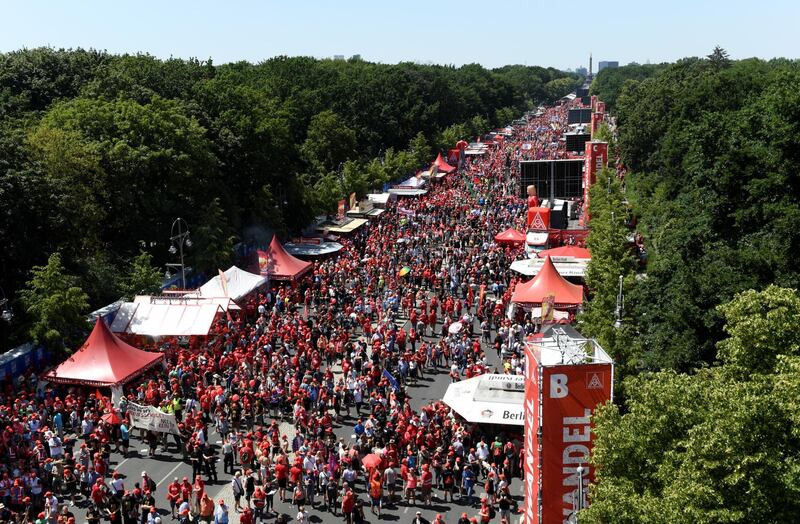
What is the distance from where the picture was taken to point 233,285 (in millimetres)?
33719

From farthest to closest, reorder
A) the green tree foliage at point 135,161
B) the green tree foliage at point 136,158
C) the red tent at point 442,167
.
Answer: the red tent at point 442,167
the green tree foliage at point 136,158
the green tree foliage at point 135,161

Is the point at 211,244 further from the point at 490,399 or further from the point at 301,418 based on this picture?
the point at 490,399

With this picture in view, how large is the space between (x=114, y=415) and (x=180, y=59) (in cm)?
→ 4520

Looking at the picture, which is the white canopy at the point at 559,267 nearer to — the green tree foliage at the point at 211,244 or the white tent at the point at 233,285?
the white tent at the point at 233,285

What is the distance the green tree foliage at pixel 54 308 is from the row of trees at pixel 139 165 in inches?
112

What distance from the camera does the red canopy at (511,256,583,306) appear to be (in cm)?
3225

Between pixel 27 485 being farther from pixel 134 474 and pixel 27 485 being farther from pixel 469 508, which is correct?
pixel 469 508

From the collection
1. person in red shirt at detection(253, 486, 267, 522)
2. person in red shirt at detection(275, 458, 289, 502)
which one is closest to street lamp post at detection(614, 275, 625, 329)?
person in red shirt at detection(275, 458, 289, 502)

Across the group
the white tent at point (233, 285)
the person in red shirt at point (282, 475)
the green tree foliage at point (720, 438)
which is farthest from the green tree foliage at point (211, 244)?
the green tree foliage at point (720, 438)

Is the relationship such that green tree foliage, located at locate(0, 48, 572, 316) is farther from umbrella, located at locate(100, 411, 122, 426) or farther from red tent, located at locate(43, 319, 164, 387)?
umbrella, located at locate(100, 411, 122, 426)

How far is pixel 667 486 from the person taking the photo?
12273 mm

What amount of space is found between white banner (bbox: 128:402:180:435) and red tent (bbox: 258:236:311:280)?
14.1 meters

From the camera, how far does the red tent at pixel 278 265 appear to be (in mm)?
36438

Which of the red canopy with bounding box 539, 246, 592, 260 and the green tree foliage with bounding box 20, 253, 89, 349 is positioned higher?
the green tree foliage with bounding box 20, 253, 89, 349
